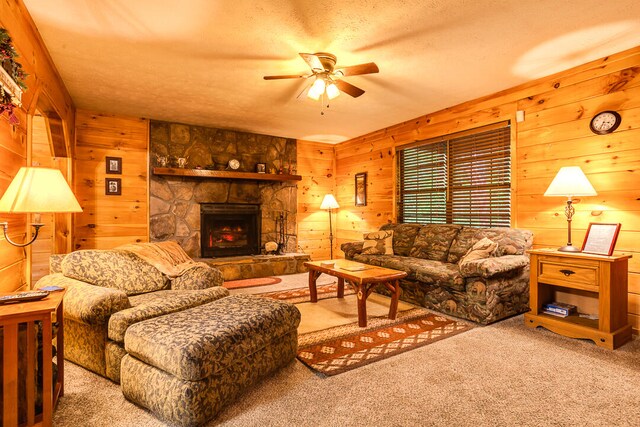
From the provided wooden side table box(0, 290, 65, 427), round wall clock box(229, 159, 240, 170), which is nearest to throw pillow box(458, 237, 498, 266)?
wooden side table box(0, 290, 65, 427)

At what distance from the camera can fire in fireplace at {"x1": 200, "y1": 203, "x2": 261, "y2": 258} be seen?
17.8 ft

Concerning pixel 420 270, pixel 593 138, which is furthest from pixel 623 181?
pixel 420 270

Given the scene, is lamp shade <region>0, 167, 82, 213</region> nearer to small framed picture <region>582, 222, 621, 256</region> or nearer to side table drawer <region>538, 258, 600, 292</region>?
side table drawer <region>538, 258, 600, 292</region>

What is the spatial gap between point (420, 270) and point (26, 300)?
10.5ft

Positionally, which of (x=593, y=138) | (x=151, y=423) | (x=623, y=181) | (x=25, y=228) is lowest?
(x=151, y=423)

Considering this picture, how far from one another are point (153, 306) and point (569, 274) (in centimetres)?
327

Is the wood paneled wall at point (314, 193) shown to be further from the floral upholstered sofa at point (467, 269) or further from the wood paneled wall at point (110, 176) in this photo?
the wood paneled wall at point (110, 176)

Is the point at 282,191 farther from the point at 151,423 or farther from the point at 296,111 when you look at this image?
the point at 151,423

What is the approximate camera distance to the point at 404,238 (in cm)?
464

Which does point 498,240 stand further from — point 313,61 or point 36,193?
point 36,193

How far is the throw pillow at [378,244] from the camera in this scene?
4.57 meters

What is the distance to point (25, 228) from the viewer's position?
7.86 feet

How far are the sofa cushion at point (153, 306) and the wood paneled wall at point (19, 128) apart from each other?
2.47 feet

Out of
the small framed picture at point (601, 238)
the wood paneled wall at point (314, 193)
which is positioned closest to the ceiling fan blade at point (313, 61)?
the small framed picture at point (601, 238)
